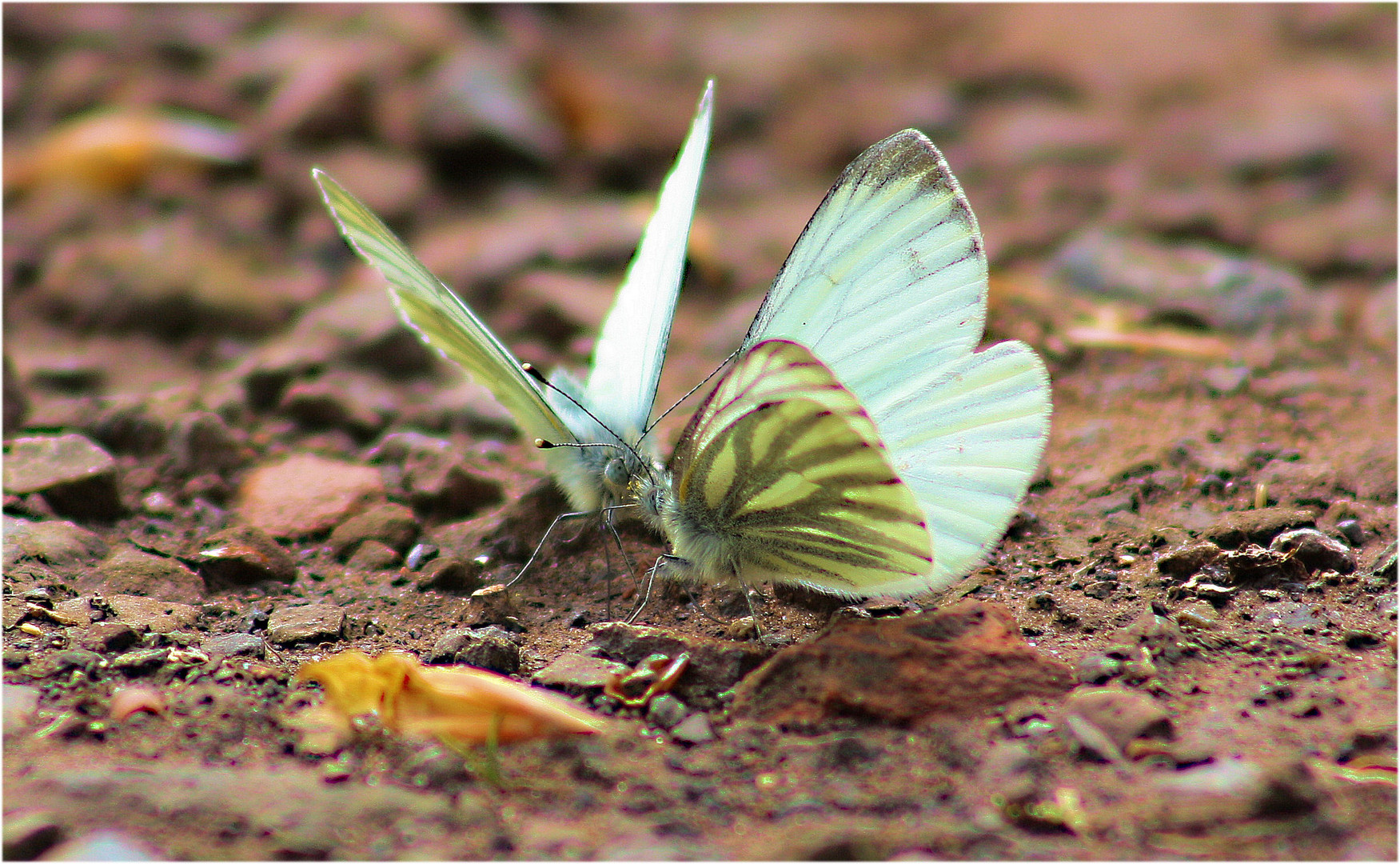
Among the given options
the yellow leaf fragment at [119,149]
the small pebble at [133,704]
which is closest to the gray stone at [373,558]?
the small pebble at [133,704]

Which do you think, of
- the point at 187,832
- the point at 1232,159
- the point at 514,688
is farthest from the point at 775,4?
the point at 187,832

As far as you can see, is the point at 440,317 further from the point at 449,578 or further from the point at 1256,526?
the point at 1256,526

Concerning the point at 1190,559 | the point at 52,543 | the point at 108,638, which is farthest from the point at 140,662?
the point at 1190,559

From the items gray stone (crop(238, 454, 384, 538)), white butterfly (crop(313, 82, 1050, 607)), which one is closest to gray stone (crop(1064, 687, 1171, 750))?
white butterfly (crop(313, 82, 1050, 607))

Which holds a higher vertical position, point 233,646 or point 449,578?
point 449,578

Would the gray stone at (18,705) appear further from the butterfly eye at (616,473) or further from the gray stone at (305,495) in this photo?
the butterfly eye at (616,473)

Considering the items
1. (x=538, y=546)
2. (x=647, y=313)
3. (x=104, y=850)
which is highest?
(x=647, y=313)
